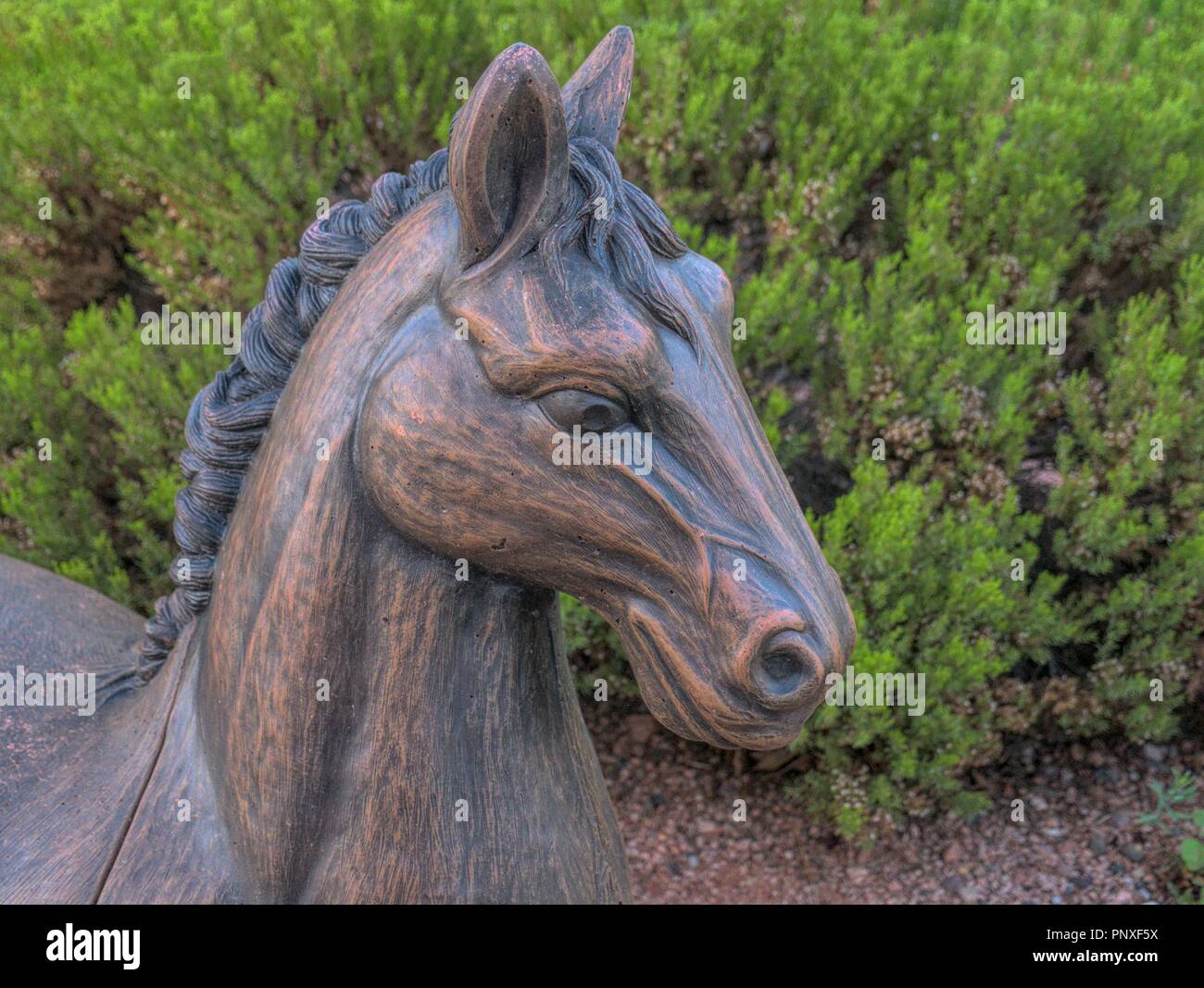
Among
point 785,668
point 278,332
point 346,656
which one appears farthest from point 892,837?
point 278,332

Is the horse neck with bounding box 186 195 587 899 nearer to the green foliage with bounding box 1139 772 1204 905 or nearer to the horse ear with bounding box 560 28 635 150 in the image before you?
the horse ear with bounding box 560 28 635 150

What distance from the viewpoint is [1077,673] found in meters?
3.36

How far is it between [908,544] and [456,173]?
2112mm

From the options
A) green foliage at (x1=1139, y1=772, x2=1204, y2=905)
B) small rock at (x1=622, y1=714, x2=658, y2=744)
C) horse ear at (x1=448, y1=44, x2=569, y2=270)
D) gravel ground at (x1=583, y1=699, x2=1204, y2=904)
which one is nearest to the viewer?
horse ear at (x1=448, y1=44, x2=569, y2=270)

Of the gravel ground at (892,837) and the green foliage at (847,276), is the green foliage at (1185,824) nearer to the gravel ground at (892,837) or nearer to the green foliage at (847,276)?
the gravel ground at (892,837)

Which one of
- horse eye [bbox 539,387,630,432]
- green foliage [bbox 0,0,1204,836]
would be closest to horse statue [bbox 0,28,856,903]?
horse eye [bbox 539,387,630,432]

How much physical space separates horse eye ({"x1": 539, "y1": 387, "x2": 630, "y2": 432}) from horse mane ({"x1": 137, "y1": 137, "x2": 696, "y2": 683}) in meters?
0.12

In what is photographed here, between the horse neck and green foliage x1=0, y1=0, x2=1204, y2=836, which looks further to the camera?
green foliage x1=0, y1=0, x2=1204, y2=836

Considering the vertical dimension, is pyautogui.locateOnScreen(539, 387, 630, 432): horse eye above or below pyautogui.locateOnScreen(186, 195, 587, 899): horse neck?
above

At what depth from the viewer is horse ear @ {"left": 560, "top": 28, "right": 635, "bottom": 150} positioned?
1.27 meters

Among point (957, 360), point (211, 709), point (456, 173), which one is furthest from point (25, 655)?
point (957, 360)

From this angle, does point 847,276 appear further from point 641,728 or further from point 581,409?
point 581,409

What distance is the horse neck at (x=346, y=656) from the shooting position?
1.23 meters

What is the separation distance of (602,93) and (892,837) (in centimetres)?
260
